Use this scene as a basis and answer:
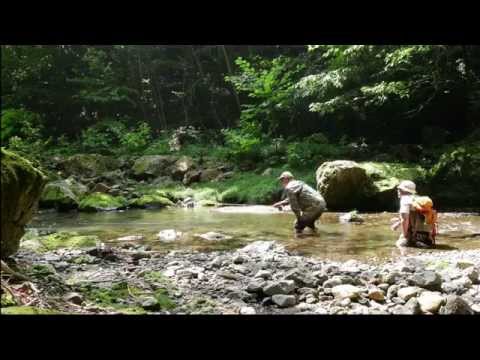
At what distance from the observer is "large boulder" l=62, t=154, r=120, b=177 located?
47.8 feet

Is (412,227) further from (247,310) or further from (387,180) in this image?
(387,180)

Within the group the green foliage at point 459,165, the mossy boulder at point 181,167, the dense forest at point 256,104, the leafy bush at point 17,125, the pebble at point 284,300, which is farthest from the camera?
the mossy boulder at point 181,167

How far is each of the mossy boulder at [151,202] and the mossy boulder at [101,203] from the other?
26cm

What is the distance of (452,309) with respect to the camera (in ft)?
11.0

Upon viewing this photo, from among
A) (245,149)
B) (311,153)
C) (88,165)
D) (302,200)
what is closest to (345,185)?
(302,200)

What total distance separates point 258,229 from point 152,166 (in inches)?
325

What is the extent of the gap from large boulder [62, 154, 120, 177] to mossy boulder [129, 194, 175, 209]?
3.34 m

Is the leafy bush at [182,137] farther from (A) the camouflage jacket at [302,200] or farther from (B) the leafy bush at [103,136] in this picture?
(A) the camouflage jacket at [302,200]

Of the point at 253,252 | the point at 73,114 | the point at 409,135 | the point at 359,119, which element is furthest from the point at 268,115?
the point at 253,252

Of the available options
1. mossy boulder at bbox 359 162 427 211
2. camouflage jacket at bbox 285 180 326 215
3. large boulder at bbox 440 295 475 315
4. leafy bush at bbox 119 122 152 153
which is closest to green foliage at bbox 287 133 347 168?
mossy boulder at bbox 359 162 427 211

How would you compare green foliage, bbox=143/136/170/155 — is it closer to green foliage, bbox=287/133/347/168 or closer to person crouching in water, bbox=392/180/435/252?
green foliage, bbox=287/133/347/168

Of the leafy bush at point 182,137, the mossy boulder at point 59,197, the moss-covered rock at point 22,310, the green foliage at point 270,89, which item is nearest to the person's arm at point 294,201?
the moss-covered rock at point 22,310

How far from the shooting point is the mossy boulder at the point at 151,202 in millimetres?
11609
